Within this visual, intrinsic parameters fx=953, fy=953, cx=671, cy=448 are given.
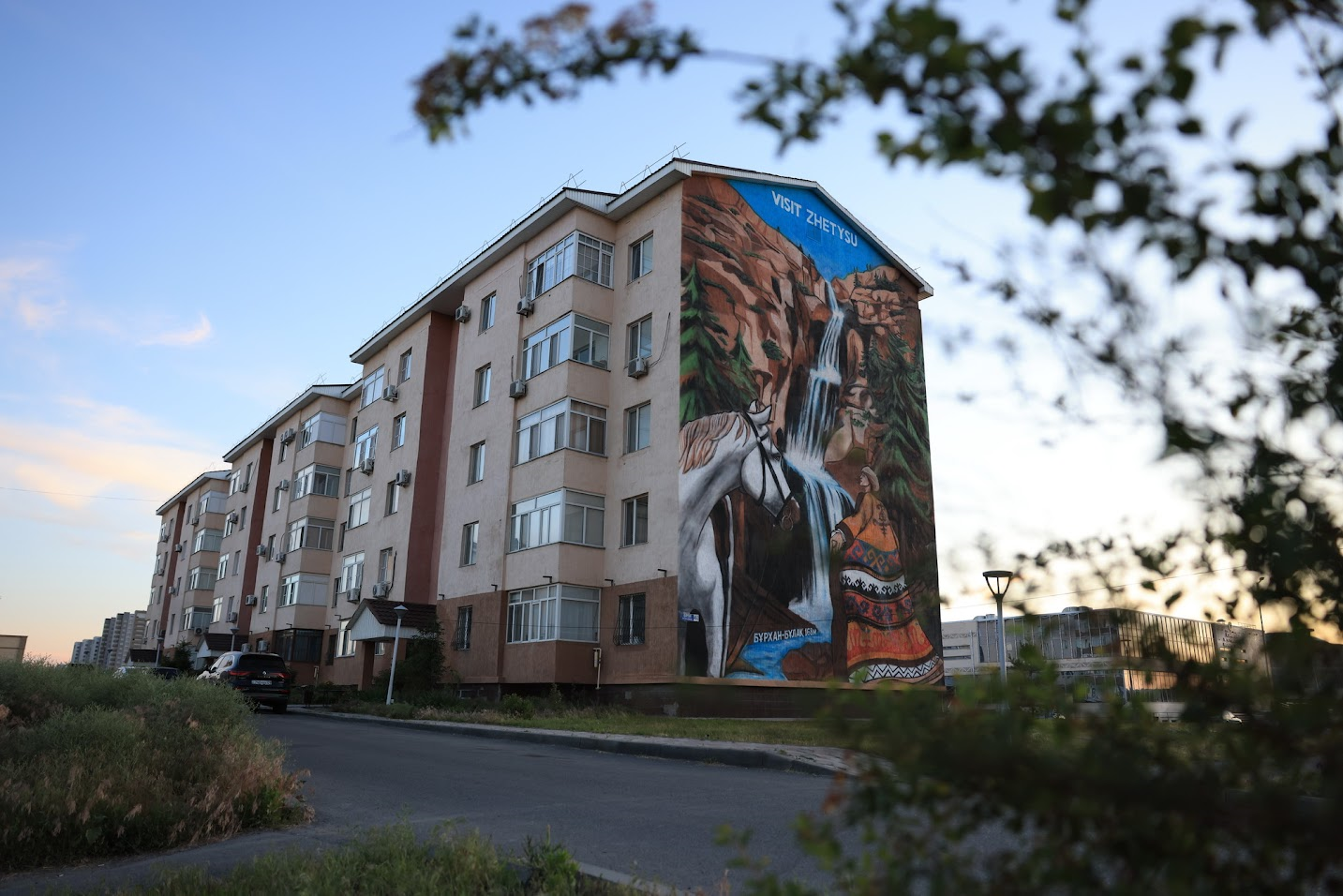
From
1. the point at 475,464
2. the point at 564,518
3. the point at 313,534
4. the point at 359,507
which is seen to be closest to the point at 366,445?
the point at 359,507

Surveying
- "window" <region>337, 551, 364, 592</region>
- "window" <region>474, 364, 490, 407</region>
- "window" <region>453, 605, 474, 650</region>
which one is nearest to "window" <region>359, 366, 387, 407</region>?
"window" <region>337, 551, 364, 592</region>

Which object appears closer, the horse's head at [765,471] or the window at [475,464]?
the horse's head at [765,471]

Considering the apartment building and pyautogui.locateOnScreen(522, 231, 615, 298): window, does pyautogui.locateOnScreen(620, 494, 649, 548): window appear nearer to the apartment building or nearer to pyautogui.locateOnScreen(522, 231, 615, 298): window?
the apartment building

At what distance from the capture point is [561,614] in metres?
27.0

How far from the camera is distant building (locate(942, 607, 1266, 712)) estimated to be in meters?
2.07

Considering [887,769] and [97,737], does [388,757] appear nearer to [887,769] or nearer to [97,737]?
[97,737]

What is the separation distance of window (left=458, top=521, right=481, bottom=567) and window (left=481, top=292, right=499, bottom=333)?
24.0ft

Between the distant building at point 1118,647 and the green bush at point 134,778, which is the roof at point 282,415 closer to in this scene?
the green bush at point 134,778

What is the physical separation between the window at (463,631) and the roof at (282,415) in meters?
20.4

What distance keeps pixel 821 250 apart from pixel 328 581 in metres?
27.8

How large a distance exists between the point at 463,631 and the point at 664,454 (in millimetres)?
10446

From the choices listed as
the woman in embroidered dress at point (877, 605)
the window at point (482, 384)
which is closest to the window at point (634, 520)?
the woman in embroidered dress at point (877, 605)

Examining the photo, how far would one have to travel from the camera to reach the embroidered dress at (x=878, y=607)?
91.4 ft

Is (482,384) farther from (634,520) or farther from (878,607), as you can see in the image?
(878,607)
